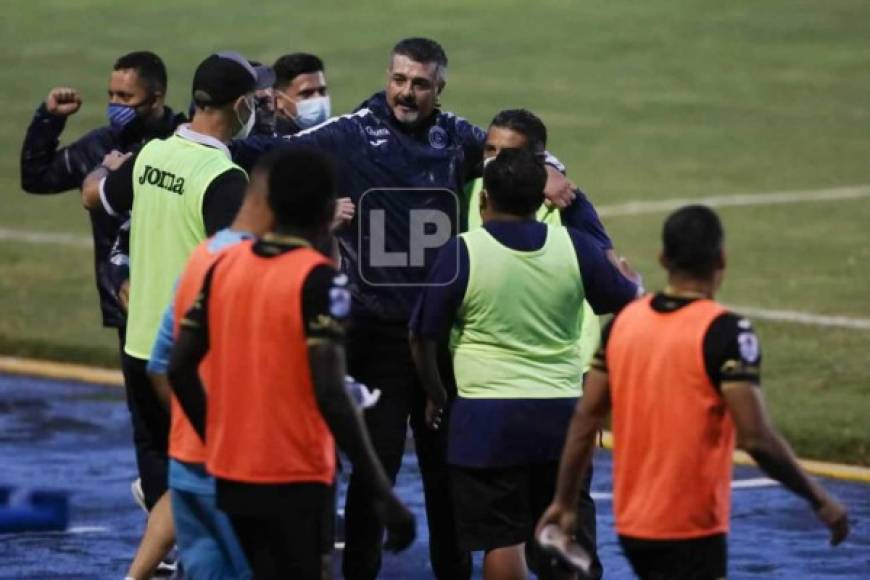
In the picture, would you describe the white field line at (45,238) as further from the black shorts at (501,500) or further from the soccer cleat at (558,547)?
the soccer cleat at (558,547)

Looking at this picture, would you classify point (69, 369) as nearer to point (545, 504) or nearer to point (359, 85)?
point (545, 504)

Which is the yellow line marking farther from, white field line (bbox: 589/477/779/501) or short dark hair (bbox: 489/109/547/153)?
short dark hair (bbox: 489/109/547/153)

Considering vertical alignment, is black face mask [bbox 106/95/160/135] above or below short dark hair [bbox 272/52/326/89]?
below

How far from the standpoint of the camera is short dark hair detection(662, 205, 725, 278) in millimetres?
6793

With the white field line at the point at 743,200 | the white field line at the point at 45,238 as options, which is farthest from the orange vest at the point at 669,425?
the white field line at the point at 743,200

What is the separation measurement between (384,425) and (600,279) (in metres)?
1.18

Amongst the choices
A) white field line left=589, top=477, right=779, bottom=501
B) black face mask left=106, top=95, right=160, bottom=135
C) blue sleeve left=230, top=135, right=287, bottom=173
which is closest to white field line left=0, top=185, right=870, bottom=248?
white field line left=589, top=477, right=779, bottom=501

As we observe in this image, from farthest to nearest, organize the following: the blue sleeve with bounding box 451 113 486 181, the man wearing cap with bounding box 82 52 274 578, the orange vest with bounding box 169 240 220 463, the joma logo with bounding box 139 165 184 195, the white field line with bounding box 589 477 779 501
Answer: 1. the white field line with bounding box 589 477 779 501
2. the blue sleeve with bounding box 451 113 486 181
3. the joma logo with bounding box 139 165 184 195
4. the man wearing cap with bounding box 82 52 274 578
5. the orange vest with bounding box 169 240 220 463

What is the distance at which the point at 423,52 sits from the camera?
30.3 feet

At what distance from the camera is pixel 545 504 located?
27.8 feet

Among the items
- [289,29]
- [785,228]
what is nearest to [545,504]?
[785,228]

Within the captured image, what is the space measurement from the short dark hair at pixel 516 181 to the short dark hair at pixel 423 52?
1.05 metres

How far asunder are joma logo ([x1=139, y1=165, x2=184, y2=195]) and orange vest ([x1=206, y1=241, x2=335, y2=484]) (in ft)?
5.26

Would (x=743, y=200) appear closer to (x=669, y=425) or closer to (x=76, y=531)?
(x=76, y=531)
